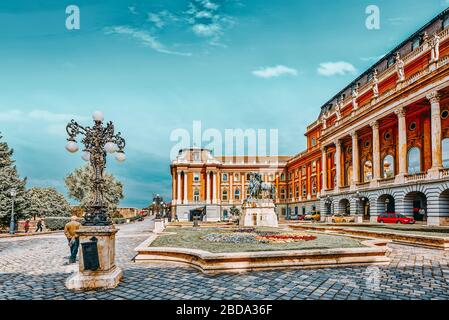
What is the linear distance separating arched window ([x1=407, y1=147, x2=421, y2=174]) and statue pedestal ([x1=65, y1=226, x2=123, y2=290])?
1375 inches

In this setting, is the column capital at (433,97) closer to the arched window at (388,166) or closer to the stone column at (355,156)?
the arched window at (388,166)

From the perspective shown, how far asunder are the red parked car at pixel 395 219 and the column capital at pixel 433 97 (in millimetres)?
11468

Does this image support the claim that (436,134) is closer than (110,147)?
No

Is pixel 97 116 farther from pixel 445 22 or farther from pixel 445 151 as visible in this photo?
pixel 445 22

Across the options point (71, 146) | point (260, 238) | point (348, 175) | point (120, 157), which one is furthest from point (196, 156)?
point (71, 146)

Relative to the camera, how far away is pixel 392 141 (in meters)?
39.4

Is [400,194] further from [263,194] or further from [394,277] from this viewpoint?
[394,277]

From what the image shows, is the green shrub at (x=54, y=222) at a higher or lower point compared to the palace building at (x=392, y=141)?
lower

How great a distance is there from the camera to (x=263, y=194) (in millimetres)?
31359

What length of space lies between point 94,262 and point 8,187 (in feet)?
98.3

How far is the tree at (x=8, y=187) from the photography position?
3061 centimetres

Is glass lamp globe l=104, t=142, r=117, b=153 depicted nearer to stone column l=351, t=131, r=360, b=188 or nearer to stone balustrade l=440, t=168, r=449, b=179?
stone balustrade l=440, t=168, r=449, b=179

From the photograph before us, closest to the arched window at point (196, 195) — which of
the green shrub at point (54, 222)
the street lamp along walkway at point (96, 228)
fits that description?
the green shrub at point (54, 222)
